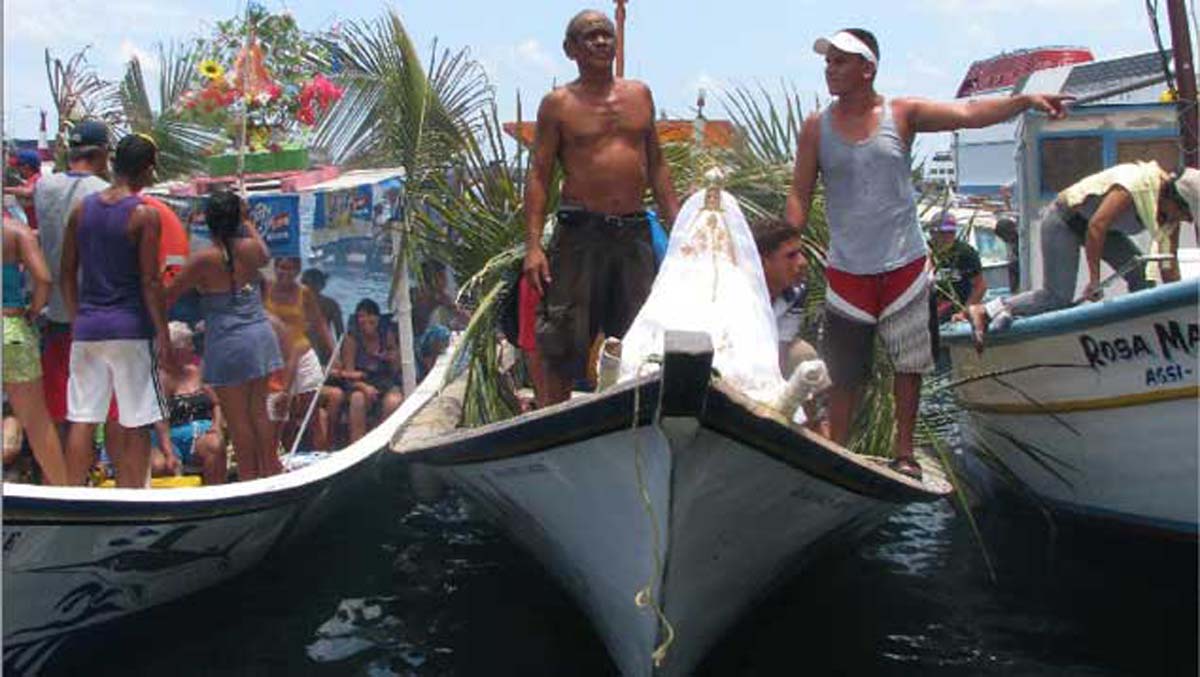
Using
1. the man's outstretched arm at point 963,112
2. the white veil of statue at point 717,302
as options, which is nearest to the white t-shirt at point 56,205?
the white veil of statue at point 717,302

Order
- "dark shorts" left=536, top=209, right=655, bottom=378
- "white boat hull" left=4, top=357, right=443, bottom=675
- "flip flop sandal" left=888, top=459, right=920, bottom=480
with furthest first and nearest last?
"dark shorts" left=536, top=209, right=655, bottom=378 → "flip flop sandal" left=888, top=459, right=920, bottom=480 → "white boat hull" left=4, top=357, right=443, bottom=675

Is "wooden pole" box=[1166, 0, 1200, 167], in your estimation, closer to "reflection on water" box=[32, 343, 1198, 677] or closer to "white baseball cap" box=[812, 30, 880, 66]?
"reflection on water" box=[32, 343, 1198, 677]

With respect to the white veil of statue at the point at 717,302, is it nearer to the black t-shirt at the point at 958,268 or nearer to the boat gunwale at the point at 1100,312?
the black t-shirt at the point at 958,268

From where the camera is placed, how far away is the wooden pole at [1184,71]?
727cm

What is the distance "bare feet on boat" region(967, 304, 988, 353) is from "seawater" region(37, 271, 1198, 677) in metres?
1.22

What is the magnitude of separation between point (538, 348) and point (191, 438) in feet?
7.28

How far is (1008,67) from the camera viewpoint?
3503 centimetres

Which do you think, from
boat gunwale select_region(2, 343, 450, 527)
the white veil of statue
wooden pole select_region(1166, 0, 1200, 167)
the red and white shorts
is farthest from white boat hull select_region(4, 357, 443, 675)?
wooden pole select_region(1166, 0, 1200, 167)

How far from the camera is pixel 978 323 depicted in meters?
6.03

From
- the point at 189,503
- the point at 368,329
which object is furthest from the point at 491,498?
the point at 368,329

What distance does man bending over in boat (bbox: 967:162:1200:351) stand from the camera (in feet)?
19.9

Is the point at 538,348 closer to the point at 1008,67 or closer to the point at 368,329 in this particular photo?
the point at 368,329

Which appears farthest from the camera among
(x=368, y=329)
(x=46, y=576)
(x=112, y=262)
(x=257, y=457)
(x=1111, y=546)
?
(x=368, y=329)

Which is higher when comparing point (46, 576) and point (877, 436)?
point (877, 436)
